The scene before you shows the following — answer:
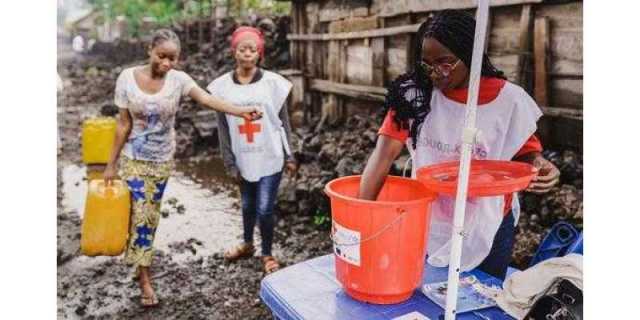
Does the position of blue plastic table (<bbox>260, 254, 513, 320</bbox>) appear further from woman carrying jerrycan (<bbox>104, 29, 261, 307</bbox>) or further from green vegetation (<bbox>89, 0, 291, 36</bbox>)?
green vegetation (<bbox>89, 0, 291, 36</bbox>)

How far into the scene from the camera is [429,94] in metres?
2.10

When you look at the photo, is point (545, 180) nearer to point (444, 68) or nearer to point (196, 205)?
point (444, 68)

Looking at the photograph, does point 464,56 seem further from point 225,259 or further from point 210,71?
point 210,71

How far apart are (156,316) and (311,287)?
73.9 inches

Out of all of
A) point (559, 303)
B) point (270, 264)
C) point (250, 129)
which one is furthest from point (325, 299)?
point (270, 264)

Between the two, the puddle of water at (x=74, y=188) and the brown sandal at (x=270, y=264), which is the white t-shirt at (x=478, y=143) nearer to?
the brown sandal at (x=270, y=264)

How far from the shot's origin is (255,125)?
3951mm

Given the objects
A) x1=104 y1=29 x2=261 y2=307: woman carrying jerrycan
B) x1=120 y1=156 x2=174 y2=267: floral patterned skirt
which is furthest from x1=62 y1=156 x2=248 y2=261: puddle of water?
x1=104 y1=29 x2=261 y2=307: woman carrying jerrycan

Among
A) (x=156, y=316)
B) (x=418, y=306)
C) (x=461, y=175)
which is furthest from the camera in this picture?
(x=156, y=316)

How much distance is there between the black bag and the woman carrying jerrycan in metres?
2.25

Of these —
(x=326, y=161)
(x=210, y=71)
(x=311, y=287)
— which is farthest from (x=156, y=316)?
(x=210, y=71)

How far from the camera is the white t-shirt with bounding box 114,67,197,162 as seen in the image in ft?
11.3

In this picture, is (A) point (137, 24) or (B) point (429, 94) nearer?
(B) point (429, 94)

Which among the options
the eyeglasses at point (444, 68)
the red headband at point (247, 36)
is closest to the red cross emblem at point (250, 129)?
the red headband at point (247, 36)
